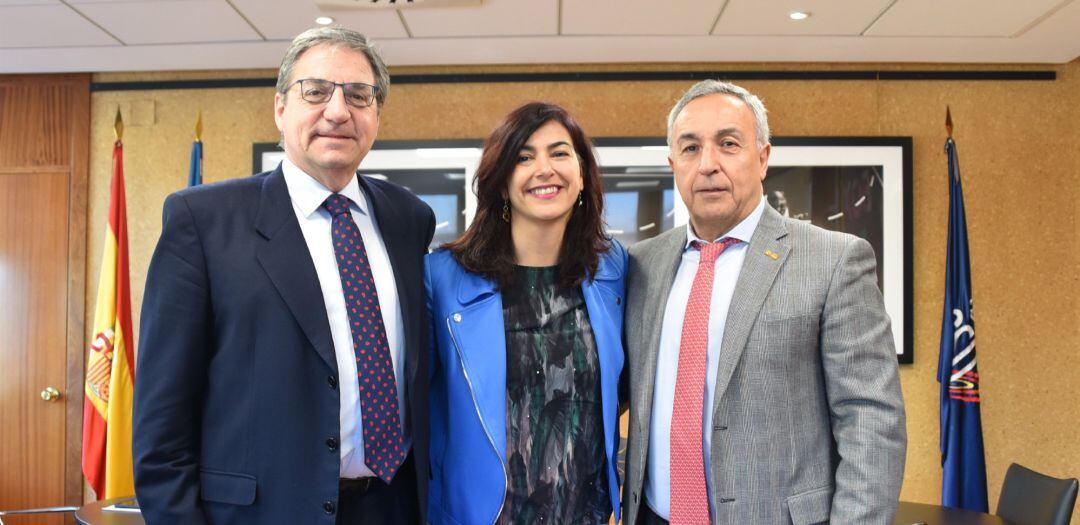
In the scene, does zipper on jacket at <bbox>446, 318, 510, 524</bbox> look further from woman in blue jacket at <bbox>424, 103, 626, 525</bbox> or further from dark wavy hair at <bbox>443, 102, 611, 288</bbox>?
dark wavy hair at <bbox>443, 102, 611, 288</bbox>

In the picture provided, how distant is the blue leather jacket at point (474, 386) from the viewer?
1.72 m

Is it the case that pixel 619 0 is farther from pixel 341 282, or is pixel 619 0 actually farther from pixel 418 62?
pixel 341 282

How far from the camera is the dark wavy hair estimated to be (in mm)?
1865

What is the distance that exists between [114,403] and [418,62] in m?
2.40

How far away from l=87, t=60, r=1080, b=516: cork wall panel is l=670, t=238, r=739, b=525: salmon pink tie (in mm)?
2957

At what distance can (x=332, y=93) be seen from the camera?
1.61 meters

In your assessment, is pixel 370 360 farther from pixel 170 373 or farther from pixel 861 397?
pixel 861 397

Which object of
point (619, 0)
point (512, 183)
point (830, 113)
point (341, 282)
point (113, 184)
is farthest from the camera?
point (830, 113)

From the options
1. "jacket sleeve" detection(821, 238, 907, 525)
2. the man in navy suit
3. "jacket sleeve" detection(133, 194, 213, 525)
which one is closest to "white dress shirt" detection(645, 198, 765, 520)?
"jacket sleeve" detection(821, 238, 907, 525)

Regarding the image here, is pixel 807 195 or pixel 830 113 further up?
pixel 830 113

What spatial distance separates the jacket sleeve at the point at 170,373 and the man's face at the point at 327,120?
0.93 ft

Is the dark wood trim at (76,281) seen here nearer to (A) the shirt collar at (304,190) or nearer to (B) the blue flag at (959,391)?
(A) the shirt collar at (304,190)

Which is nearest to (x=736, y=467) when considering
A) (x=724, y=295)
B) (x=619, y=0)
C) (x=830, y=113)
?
(x=724, y=295)

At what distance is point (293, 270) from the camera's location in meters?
1.52
